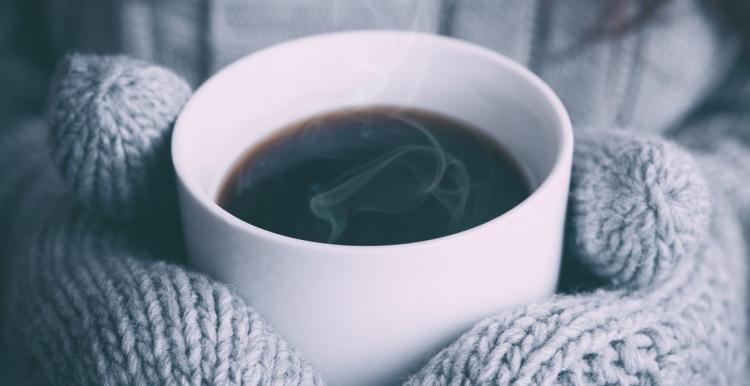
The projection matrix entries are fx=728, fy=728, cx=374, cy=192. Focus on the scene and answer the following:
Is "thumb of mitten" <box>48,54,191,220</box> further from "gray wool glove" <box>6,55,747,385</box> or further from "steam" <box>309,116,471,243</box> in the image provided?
"steam" <box>309,116,471,243</box>

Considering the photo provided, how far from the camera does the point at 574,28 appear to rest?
99cm

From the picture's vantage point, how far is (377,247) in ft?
1.46

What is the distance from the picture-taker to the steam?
0.62 meters

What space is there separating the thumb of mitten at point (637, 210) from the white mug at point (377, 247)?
37 millimetres

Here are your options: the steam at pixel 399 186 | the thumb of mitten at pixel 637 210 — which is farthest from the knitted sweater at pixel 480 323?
the steam at pixel 399 186

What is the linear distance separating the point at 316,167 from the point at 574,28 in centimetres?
49

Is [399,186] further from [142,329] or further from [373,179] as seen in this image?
[142,329]

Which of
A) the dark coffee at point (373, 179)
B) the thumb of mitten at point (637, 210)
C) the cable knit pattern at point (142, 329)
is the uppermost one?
the thumb of mitten at point (637, 210)

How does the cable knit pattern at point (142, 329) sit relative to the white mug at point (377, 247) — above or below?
below

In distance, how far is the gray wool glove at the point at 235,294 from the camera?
19.4 inches

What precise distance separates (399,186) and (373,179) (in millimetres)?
28

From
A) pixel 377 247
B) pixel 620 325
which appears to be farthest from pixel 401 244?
pixel 620 325

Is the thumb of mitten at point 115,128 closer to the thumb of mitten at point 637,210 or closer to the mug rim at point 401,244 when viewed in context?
the mug rim at point 401,244

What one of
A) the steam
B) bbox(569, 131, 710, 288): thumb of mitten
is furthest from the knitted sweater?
the steam
